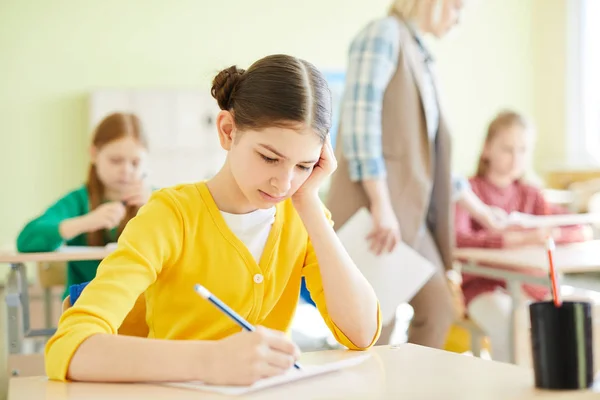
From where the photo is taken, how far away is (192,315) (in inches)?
53.6

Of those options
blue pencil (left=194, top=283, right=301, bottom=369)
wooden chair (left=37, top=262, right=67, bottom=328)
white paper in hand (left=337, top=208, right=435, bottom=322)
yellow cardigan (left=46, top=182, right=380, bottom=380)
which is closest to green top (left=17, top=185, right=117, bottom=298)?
wooden chair (left=37, top=262, right=67, bottom=328)

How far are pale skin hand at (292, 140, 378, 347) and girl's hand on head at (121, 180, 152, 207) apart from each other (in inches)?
59.4

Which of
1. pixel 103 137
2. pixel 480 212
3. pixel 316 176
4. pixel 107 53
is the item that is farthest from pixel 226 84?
pixel 107 53

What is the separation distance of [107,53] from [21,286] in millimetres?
4232

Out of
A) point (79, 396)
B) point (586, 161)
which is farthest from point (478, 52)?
point (79, 396)

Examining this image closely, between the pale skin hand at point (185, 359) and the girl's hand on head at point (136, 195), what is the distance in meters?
1.77

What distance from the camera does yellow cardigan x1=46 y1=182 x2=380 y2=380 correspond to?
1311 millimetres

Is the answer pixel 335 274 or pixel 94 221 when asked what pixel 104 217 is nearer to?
pixel 94 221

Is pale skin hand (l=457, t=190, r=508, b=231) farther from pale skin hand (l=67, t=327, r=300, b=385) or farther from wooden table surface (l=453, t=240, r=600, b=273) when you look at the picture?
pale skin hand (l=67, t=327, r=300, b=385)

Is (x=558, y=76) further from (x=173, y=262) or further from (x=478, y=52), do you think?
(x=173, y=262)

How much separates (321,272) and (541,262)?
148 centimetres

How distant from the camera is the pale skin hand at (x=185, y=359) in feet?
3.29

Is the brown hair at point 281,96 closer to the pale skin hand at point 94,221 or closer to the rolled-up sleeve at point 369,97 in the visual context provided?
the rolled-up sleeve at point 369,97

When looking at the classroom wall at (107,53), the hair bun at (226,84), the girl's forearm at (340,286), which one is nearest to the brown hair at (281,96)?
the hair bun at (226,84)
